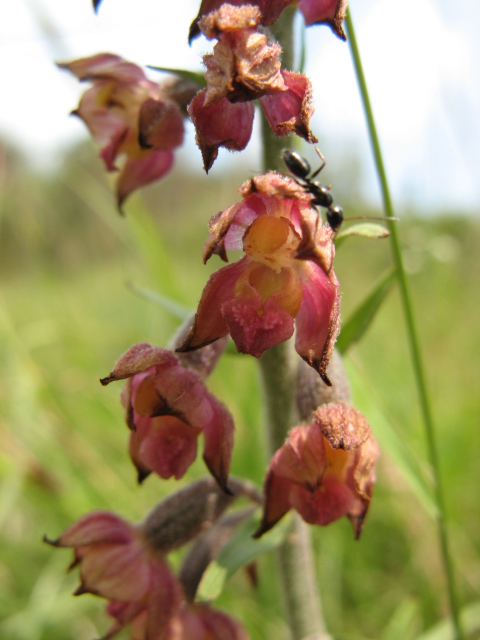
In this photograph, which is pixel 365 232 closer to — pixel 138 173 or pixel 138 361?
pixel 138 361

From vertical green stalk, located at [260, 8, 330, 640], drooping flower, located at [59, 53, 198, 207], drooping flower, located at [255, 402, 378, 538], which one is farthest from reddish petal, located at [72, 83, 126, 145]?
drooping flower, located at [255, 402, 378, 538]

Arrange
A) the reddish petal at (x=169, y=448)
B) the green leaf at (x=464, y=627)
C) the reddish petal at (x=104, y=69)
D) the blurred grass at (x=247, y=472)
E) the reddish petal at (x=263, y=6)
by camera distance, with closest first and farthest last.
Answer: the reddish petal at (x=263, y=6)
the reddish petal at (x=169, y=448)
the reddish petal at (x=104, y=69)
the green leaf at (x=464, y=627)
the blurred grass at (x=247, y=472)

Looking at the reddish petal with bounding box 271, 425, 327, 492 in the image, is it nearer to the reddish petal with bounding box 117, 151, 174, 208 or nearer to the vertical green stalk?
the vertical green stalk

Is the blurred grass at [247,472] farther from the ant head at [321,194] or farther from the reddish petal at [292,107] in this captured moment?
the reddish petal at [292,107]

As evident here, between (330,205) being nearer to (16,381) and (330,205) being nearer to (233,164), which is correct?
(16,381)

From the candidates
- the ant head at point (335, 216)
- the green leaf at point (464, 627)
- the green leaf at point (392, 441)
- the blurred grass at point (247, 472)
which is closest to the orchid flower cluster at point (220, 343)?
the ant head at point (335, 216)

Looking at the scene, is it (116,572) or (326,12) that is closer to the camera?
(326,12)

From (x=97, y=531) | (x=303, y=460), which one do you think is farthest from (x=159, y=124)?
(x=97, y=531)
